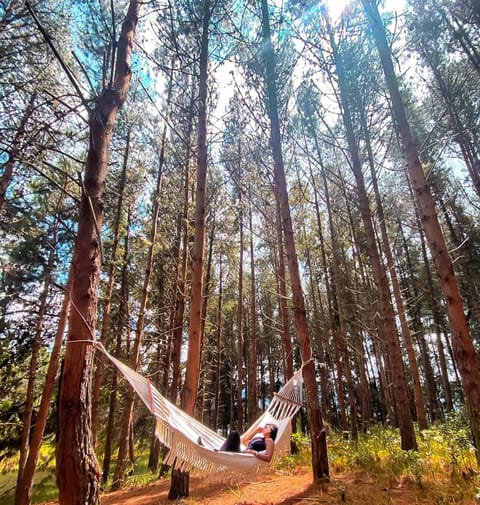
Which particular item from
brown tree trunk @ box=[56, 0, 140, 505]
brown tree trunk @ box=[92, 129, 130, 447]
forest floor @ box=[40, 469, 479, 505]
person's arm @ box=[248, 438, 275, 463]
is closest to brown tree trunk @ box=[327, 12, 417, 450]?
forest floor @ box=[40, 469, 479, 505]

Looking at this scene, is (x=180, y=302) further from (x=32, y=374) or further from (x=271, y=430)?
(x=271, y=430)

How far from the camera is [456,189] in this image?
8375 millimetres

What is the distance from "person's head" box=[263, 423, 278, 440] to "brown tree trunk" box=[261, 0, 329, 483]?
44cm

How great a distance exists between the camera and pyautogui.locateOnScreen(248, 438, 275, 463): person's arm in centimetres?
274

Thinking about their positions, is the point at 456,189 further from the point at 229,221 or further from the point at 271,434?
the point at 271,434

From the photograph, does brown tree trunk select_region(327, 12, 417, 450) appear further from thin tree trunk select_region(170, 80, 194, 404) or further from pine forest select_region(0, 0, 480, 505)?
thin tree trunk select_region(170, 80, 194, 404)

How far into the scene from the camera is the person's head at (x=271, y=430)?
10.8ft

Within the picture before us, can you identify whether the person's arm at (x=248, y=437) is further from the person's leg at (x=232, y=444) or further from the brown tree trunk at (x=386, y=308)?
the brown tree trunk at (x=386, y=308)

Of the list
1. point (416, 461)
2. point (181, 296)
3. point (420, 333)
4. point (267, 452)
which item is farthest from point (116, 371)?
point (420, 333)

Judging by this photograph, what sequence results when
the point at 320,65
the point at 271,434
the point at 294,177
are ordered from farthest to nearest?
the point at 294,177
the point at 320,65
the point at 271,434

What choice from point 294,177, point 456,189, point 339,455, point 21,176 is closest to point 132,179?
point 21,176

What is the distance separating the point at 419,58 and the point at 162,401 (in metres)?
7.61

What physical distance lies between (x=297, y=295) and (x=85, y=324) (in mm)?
2224

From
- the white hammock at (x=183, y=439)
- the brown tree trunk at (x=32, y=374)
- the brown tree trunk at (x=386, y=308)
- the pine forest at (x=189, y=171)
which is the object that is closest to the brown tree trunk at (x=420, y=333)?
the pine forest at (x=189, y=171)
